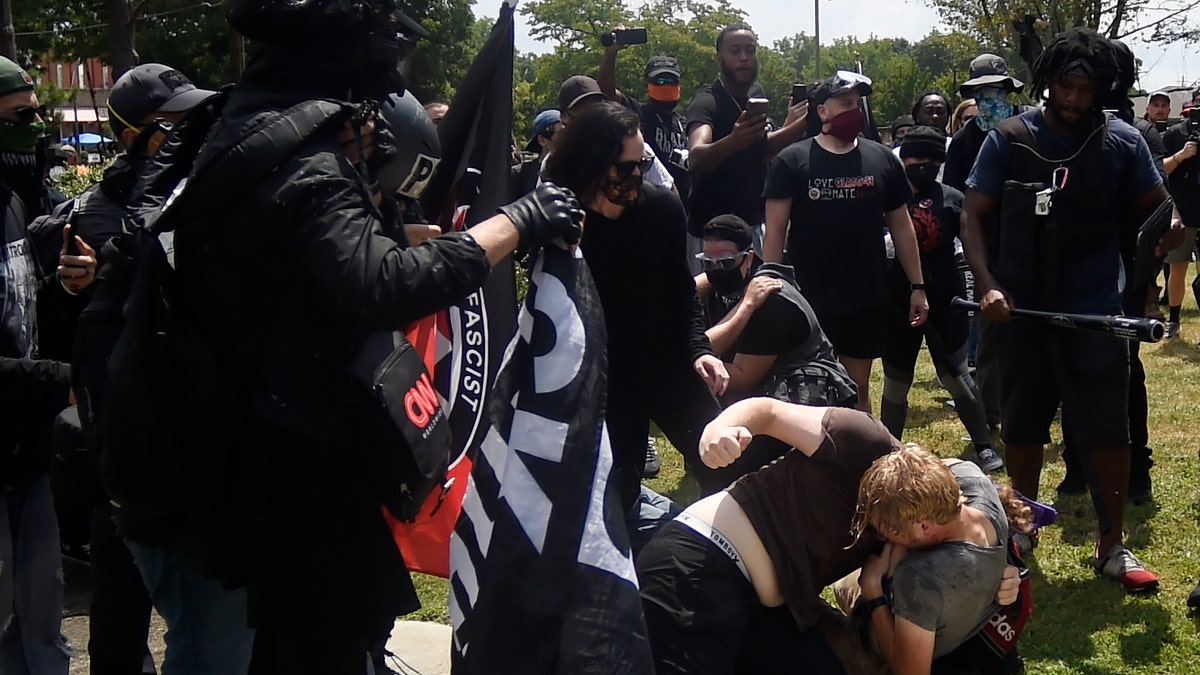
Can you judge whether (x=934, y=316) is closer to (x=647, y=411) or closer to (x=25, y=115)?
(x=647, y=411)

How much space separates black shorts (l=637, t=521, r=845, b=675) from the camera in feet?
11.1

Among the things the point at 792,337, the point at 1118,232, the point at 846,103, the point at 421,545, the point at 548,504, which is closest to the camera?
the point at 548,504

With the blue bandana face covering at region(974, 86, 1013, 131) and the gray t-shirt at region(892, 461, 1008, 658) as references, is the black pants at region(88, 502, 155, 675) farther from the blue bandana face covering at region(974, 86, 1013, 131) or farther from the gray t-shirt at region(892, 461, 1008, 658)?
the blue bandana face covering at region(974, 86, 1013, 131)

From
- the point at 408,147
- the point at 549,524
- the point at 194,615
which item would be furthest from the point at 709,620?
the point at 408,147

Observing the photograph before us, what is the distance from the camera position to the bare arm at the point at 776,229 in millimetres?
5648

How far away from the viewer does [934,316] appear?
6660 mm

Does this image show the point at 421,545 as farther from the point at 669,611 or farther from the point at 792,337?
the point at 792,337

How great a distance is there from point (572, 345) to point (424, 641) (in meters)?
2.09

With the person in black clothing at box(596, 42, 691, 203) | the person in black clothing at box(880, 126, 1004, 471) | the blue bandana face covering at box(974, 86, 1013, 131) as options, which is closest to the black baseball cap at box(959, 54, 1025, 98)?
the blue bandana face covering at box(974, 86, 1013, 131)

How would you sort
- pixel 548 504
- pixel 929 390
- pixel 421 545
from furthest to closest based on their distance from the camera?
pixel 929 390 < pixel 421 545 < pixel 548 504

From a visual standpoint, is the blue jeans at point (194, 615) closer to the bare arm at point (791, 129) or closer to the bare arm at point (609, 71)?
the bare arm at point (609, 71)

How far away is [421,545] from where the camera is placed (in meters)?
3.14

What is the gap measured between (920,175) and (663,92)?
1.56 meters

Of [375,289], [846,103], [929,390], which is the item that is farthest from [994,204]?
[929,390]
